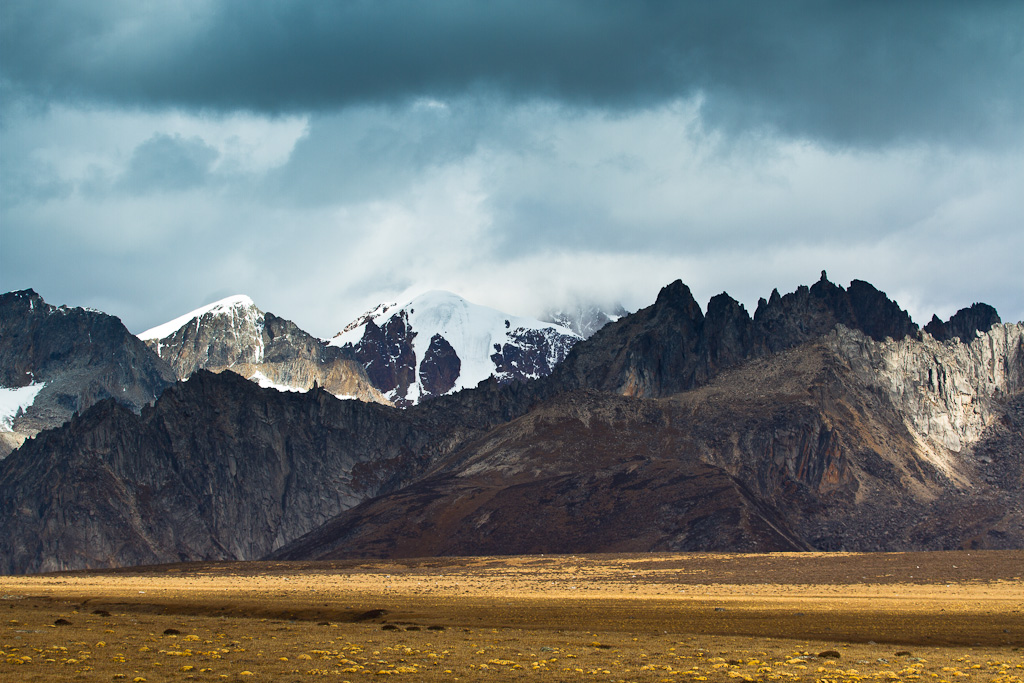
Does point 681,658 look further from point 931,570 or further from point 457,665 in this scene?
point 931,570

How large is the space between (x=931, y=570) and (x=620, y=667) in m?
93.7

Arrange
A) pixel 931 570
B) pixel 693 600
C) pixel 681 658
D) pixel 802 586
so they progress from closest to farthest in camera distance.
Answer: pixel 681 658 < pixel 693 600 < pixel 802 586 < pixel 931 570

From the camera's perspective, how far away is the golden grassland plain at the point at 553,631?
41969mm

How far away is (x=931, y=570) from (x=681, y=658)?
3533 inches

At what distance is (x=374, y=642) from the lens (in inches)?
2068

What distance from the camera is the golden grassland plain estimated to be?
42.0 m

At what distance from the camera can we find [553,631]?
199 ft

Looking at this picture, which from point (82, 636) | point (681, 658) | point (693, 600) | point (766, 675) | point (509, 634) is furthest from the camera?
point (693, 600)

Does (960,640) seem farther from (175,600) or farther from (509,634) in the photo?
(175,600)

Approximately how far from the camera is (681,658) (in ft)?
153

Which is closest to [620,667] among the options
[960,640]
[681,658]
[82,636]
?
[681,658]

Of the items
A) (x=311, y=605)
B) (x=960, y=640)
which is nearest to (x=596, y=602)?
(x=311, y=605)

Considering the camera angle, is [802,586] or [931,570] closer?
[802,586]

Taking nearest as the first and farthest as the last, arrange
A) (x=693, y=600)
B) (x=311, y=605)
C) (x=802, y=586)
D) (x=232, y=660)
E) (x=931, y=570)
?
(x=232, y=660) < (x=311, y=605) < (x=693, y=600) < (x=802, y=586) < (x=931, y=570)
